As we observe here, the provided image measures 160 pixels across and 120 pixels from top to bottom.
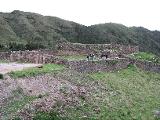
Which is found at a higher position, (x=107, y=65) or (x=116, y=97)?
(x=107, y=65)

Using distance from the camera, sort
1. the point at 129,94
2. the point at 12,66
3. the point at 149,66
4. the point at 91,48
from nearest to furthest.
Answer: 1. the point at 129,94
2. the point at 12,66
3. the point at 149,66
4. the point at 91,48

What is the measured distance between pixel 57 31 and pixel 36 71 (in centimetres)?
8666

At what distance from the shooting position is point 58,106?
122ft

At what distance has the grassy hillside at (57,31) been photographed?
377 ft

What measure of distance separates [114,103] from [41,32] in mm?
82966

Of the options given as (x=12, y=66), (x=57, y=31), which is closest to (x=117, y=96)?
(x=12, y=66)

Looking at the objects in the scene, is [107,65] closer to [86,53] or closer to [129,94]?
[129,94]

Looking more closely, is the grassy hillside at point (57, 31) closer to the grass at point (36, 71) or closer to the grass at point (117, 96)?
the grass at point (117, 96)

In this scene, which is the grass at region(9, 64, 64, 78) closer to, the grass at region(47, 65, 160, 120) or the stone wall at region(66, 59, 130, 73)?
the stone wall at region(66, 59, 130, 73)

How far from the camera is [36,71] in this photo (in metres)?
43.5

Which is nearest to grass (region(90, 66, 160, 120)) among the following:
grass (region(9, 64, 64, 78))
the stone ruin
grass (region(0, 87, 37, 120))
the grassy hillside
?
the stone ruin

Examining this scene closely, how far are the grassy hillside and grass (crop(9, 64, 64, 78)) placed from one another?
2169 inches

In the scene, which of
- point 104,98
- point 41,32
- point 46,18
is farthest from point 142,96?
point 46,18

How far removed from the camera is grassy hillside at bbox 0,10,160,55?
4525 inches
